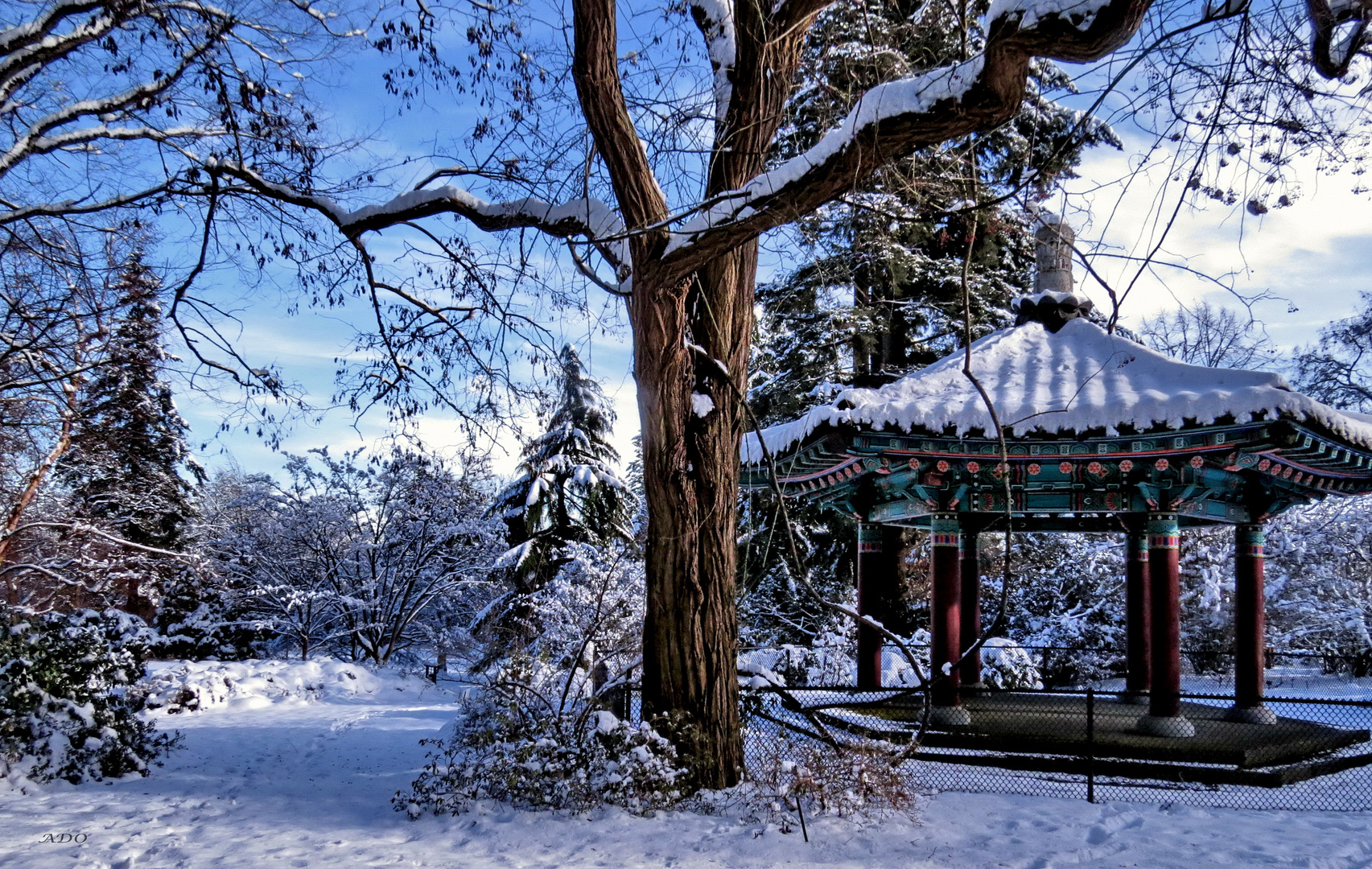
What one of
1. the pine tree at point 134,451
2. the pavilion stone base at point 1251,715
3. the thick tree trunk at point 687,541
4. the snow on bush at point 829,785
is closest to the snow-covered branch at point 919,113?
the thick tree trunk at point 687,541

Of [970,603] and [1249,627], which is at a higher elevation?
[970,603]

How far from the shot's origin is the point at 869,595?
1189 cm

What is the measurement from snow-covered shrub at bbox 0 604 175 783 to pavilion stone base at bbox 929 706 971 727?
779cm

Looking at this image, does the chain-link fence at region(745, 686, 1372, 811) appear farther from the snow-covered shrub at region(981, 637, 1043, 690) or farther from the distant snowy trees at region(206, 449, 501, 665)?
the distant snowy trees at region(206, 449, 501, 665)

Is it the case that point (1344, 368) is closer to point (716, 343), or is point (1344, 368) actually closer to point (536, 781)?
point (716, 343)

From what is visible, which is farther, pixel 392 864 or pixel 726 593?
pixel 726 593

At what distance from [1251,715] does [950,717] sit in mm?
3521

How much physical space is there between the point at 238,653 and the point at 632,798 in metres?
22.1

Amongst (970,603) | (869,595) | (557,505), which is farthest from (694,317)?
(557,505)

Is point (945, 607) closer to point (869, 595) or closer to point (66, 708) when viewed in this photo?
point (869, 595)

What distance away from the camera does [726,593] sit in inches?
267

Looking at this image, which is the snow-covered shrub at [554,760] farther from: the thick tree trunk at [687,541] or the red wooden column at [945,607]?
the red wooden column at [945,607]

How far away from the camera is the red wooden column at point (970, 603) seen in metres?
12.5

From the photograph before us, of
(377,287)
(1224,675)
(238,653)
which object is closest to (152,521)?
(238,653)
